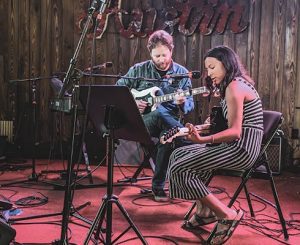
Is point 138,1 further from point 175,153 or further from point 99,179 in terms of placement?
point 175,153

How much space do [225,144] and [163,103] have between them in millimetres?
1458

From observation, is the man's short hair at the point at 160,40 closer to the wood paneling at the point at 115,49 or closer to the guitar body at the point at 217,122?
the guitar body at the point at 217,122

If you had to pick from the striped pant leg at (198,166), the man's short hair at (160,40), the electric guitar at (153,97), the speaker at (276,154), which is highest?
the man's short hair at (160,40)

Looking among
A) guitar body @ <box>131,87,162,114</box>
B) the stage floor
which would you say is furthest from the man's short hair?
the stage floor

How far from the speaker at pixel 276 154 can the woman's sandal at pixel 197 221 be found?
2.31 meters

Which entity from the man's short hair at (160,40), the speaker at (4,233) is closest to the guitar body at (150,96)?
the man's short hair at (160,40)

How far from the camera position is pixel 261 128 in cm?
320

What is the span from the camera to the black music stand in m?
2.60

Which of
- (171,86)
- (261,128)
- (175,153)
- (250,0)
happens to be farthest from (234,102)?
(250,0)

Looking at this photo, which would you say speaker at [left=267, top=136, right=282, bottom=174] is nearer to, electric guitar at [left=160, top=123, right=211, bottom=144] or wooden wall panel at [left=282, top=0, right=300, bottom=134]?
wooden wall panel at [left=282, top=0, right=300, bottom=134]

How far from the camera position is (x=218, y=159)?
10.1 ft

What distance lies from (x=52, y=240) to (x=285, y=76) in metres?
3.93

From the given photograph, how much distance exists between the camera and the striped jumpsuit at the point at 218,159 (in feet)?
10.1

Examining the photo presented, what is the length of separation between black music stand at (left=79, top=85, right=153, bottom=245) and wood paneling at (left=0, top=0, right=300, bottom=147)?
319cm
